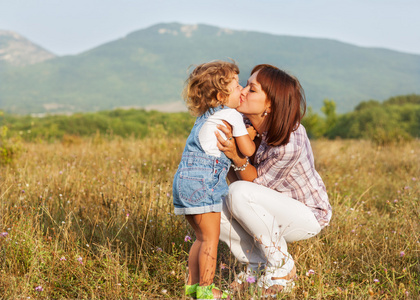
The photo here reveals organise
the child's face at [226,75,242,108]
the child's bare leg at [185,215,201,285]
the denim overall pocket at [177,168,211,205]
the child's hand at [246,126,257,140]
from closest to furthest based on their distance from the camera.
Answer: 1. the denim overall pocket at [177,168,211,205]
2. the child's bare leg at [185,215,201,285]
3. the child's face at [226,75,242,108]
4. the child's hand at [246,126,257,140]

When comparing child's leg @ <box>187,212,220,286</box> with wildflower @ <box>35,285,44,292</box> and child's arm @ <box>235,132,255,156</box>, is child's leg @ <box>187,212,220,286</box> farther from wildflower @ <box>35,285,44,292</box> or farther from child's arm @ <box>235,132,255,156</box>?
wildflower @ <box>35,285,44,292</box>

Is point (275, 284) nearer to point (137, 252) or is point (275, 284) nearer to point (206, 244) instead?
point (206, 244)

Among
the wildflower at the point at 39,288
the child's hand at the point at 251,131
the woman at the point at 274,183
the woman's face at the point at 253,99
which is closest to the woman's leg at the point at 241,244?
the woman at the point at 274,183

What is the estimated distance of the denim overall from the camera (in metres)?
2.51

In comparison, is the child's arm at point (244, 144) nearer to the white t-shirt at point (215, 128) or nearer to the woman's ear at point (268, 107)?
the white t-shirt at point (215, 128)

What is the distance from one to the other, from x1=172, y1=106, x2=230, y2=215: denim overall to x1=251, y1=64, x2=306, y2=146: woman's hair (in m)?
0.38

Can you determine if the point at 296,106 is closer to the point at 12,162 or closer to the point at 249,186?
the point at 249,186

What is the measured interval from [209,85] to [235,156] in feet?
1.60

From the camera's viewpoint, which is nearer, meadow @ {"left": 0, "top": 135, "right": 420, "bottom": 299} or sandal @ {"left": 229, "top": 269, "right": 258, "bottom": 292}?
sandal @ {"left": 229, "top": 269, "right": 258, "bottom": 292}

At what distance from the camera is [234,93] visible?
273 cm

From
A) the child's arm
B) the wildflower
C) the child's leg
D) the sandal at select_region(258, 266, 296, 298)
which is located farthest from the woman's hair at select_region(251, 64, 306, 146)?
the wildflower

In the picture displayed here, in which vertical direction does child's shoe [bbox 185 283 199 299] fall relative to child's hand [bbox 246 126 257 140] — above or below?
below

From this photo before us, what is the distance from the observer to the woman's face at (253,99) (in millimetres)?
2752

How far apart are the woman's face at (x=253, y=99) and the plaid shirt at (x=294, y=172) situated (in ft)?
0.73
